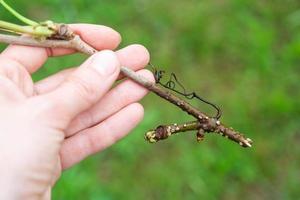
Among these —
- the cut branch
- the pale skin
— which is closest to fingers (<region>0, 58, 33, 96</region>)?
the pale skin

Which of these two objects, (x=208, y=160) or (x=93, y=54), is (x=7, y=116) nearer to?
(x=93, y=54)

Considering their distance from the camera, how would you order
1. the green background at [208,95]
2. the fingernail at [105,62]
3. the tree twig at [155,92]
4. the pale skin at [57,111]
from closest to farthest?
the pale skin at [57,111], the fingernail at [105,62], the tree twig at [155,92], the green background at [208,95]

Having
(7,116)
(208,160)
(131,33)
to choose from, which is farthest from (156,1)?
(7,116)

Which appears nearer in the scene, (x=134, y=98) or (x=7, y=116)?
(x=7, y=116)

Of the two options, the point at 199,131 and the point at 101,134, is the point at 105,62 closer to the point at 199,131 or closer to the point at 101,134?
the point at 101,134

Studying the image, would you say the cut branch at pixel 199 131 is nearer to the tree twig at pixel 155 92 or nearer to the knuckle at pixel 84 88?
the tree twig at pixel 155 92

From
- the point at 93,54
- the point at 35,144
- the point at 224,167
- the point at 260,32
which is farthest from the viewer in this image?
the point at 260,32

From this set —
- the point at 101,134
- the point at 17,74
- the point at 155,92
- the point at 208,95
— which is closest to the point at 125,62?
the point at 155,92

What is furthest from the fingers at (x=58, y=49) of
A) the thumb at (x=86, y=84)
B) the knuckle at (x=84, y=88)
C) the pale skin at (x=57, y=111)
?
the knuckle at (x=84, y=88)
